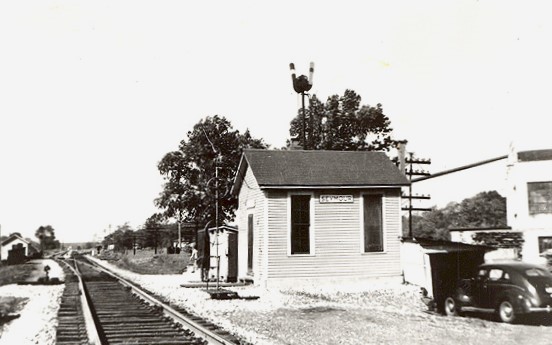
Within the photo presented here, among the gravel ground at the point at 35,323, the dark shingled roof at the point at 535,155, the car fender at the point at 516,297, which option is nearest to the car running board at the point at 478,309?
the car fender at the point at 516,297

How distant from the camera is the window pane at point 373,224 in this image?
1797 cm

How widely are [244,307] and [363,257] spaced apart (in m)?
6.26

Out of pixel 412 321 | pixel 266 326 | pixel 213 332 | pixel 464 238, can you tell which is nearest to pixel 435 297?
pixel 412 321

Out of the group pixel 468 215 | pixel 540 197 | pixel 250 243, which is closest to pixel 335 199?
pixel 250 243

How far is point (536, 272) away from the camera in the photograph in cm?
921

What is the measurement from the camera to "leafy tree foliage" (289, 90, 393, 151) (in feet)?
115

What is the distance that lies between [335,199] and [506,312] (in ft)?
28.4

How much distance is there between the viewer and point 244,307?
12688 millimetres

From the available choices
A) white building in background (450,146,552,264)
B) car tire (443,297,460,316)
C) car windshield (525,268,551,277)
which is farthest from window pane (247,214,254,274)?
car windshield (525,268,551,277)

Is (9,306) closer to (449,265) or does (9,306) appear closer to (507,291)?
(449,265)

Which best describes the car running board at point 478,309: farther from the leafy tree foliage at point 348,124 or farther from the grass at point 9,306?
the leafy tree foliage at point 348,124

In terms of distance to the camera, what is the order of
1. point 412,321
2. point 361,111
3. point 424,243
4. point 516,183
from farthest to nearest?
point 361,111 < point 424,243 < point 516,183 < point 412,321

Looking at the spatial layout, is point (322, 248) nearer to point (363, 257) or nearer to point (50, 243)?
point (363, 257)

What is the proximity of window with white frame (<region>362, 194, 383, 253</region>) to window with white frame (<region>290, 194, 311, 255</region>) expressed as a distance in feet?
6.23
